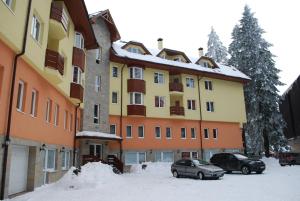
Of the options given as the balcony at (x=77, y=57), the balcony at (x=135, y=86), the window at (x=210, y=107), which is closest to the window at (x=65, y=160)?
the balcony at (x=77, y=57)

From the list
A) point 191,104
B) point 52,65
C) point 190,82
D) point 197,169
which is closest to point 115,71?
point 190,82

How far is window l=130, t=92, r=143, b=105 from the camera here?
30859mm

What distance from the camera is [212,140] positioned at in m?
35.3

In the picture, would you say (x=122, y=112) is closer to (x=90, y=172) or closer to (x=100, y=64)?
(x=100, y=64)

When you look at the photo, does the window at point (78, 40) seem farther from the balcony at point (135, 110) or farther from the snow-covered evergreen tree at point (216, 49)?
the snow-covered evergreen tree at point (216, 49)

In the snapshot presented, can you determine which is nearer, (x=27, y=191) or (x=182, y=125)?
(x=27, y=191)

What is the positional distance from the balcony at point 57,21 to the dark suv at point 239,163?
16661mm

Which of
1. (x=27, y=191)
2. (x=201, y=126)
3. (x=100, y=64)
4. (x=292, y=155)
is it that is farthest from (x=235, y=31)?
(x=27, y=191)

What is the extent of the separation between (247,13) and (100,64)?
2562 cm

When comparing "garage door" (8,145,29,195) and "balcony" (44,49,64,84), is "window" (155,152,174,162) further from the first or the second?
"garage door" (8,145,29,195)

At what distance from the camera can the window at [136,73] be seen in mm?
31750

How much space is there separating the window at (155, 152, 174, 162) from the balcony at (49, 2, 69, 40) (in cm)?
1785

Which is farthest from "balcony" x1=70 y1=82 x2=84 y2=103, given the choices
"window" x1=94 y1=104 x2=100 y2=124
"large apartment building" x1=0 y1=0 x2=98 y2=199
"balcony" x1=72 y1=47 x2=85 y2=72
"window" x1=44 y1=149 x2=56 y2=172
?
"window" x1=94 y1=104 x2=100 y2=124

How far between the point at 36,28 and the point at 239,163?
1820 centimetres
